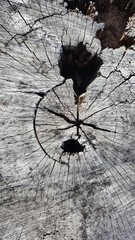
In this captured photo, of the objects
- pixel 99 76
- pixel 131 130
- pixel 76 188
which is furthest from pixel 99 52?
pixel 76 188

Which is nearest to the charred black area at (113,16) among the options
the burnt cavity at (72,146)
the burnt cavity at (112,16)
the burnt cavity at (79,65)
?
the burnt cavity at (112,16)

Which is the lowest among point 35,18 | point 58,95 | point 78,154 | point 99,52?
point 78,154

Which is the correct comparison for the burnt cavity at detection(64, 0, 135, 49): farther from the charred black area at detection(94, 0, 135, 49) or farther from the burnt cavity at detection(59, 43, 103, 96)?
the burnt cavity at detection(59, 43, 103, 96)

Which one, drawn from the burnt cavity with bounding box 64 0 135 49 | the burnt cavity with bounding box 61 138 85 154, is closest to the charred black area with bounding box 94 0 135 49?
the burnt cavity with bounding box 64 0 135 49

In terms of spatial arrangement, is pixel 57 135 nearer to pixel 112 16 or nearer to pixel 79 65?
pixel 79 65

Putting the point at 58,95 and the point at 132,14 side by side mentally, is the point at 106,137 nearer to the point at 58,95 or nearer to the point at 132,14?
the point at 58,95

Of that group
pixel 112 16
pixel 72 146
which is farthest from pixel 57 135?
pixel 112 16

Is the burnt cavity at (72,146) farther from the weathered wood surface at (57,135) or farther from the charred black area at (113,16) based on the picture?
the charred black area at (113,16)
